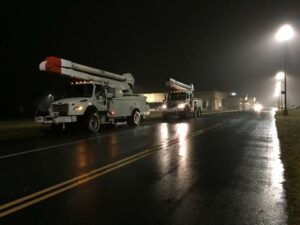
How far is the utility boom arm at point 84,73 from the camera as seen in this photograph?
1975 centimetres

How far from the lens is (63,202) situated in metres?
6.67

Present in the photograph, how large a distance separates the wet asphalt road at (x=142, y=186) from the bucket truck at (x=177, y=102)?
2195cm

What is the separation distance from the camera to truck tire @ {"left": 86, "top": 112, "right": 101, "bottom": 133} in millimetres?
20281

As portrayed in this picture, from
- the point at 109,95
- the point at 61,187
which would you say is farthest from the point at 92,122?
the point at 61,187

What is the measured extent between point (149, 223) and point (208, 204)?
1394mm

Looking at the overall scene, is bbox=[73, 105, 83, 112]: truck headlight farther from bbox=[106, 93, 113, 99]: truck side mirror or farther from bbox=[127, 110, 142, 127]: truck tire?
bbox=[127, 110, 142, 127]: truck tire

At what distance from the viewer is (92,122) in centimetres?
2067

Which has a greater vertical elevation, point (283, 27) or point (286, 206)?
point (283, 27)

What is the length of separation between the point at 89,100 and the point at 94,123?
125 cm

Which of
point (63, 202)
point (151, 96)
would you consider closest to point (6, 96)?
point (151, 96)

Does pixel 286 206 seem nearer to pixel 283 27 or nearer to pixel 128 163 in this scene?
pixel 128 163

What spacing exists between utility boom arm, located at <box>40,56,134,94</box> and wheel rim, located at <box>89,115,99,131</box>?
89.7 inches

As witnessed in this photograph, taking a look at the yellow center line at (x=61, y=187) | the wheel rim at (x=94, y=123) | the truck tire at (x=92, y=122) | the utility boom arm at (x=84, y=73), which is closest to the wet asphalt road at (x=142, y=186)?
the yellow center line at (x=61, y=187)

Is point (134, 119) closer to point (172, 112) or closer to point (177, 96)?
point (172, 112)
